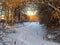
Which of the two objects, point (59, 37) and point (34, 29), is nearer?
point (59, 37)

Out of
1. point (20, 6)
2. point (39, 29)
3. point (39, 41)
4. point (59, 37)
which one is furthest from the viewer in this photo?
point (20, 6)

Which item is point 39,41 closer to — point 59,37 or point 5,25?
point 59,37

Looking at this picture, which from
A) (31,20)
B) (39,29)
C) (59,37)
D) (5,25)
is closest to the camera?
(59,37)

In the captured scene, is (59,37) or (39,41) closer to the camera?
(39,41)

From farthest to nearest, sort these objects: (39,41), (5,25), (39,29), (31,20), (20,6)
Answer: (31,20) < (20,6) < (5,25) < (39,29) < (39,41)

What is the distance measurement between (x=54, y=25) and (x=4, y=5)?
414 cm

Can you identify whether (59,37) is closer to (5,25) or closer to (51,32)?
(51,32)

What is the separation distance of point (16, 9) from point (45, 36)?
4.78m

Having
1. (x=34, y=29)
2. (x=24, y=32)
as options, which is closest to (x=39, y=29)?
(x=34, y=29)

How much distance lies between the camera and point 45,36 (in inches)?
541

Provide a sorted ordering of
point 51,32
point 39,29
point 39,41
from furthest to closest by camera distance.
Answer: point 39,29 < point 51,32 < point 39,41

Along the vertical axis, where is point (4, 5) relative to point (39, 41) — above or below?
above

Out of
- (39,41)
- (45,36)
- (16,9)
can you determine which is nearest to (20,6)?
(16,9)

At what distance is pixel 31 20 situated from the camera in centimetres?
2008
